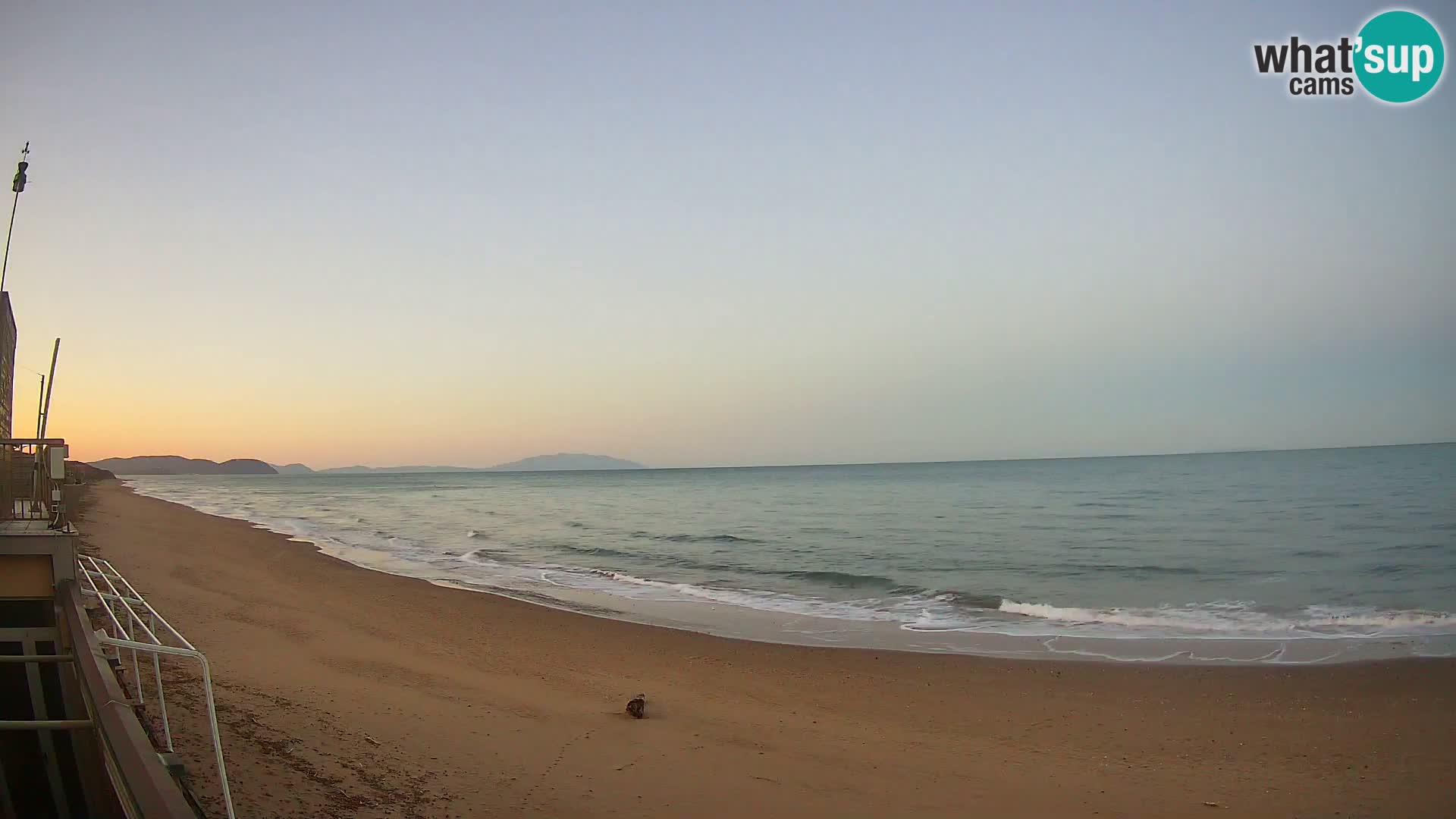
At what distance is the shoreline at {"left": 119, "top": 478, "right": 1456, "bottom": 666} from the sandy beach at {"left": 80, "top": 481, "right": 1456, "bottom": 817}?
752mm

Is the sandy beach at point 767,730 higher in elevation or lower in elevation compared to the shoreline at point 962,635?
higher

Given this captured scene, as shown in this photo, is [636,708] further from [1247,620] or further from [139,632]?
[1247,620]

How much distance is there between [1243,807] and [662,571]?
702 inches

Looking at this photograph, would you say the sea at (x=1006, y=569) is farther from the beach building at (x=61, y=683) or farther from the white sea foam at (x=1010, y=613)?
the beach building at (x=61, y=683)

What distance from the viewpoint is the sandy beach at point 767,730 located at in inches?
244

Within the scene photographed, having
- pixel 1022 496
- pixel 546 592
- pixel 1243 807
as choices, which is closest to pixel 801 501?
pixel 1022 496

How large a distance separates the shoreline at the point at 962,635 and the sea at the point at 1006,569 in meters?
0.07

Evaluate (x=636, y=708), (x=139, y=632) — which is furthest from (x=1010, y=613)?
(x=139, y=632)

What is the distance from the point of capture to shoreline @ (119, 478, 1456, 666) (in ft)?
38.0

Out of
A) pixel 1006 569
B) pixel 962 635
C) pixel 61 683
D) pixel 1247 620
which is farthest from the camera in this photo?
pixel 1006 569

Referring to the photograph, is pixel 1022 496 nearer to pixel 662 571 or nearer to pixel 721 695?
pixel 662 571

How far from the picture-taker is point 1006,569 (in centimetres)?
2147

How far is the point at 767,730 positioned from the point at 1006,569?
49.3 ft

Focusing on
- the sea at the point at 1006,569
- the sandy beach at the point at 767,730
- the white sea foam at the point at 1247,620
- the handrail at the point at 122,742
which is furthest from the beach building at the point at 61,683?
the white sea foam at the point at 1247,620
